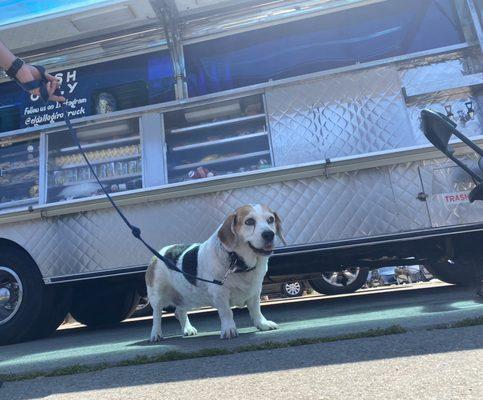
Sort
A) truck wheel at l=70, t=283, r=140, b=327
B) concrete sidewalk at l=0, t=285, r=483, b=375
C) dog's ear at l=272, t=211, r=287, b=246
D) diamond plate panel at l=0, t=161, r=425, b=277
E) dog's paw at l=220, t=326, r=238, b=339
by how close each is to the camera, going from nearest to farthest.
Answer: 1. concrete sidewalk at l=0, t=285, r=483, b=375
2. dog's paw at l=220, t=326, r=238, b=339
3. dog's ear at l=272, t=211, r=287, b=246
4. diamond plate panel at l=0, t=161, r=425, b=277
5. truck wheel at l=70, t=283, r=140, b=327

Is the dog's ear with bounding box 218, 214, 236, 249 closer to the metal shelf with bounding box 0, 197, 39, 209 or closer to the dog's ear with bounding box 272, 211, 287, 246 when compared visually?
the dog's ear with bounding box 272, 211, 287, 246

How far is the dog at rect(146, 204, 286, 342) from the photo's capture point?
298 cm

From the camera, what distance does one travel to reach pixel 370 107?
388 cm

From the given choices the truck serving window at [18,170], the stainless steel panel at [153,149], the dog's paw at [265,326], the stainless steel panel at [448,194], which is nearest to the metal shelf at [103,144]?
the stainless steel panel at [153,149]

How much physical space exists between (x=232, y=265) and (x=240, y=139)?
1.48 metres

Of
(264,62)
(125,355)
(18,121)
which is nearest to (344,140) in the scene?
(264,62)

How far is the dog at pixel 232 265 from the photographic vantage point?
9.78 ft

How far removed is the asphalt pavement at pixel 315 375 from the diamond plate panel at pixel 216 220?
1448mm

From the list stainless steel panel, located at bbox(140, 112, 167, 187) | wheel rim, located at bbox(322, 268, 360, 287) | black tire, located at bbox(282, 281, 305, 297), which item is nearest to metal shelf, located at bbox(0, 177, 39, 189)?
stainless steel panel, located at bbox(140, 112, 167, 187)

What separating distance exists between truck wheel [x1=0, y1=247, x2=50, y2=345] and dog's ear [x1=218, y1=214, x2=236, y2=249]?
198 cm

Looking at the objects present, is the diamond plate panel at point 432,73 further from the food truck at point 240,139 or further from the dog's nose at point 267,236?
the dog's nose at point 267,236

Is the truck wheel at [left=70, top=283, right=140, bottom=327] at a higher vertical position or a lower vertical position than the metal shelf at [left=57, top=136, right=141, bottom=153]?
lower

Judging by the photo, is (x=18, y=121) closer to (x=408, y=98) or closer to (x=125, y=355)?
(x=125, y=355)

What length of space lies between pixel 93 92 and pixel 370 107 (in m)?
2.66
